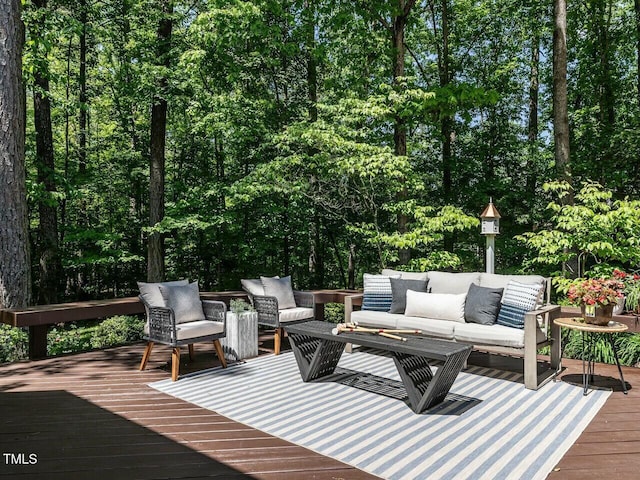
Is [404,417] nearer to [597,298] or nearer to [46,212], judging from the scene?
[597,298]

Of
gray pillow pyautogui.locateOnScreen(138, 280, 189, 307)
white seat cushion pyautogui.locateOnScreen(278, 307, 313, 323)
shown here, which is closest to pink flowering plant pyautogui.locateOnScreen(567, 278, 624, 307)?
white seat cushion pyautogui.locateOnScreen(278, 307, 313, 323)

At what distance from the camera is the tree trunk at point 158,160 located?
7.91 metres

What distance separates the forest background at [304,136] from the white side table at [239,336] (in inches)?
91.9

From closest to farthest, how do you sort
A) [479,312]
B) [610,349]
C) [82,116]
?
[479,312] < [610,349] < [82,116]

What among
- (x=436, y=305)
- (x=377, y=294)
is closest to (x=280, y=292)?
(x=377, y=294)

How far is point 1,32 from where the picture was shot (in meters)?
5.04

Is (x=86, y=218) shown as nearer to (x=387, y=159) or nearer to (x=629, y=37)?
(x=387, y=159)

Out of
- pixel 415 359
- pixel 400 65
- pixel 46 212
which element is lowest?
pixel 415 359

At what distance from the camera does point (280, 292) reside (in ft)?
18.2

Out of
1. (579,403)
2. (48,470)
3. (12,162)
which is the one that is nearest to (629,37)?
(579,403)

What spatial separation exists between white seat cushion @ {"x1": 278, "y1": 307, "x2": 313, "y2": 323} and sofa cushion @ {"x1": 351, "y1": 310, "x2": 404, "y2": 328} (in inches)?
22.8

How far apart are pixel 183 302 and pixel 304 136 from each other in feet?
9.93

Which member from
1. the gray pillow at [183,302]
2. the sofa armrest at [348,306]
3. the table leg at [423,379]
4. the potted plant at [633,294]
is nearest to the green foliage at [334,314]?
the sofa armrest at [348,306]

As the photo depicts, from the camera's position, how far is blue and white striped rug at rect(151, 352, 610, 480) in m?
2.62
